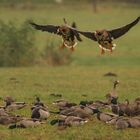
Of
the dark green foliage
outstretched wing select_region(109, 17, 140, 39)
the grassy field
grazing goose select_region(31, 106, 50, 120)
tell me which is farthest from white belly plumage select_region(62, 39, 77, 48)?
the dark green foliage

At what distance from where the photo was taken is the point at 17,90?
1739 cm

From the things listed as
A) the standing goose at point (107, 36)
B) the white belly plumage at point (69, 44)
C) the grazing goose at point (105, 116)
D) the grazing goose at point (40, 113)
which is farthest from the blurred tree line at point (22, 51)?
the standing goose at point (107, 36)

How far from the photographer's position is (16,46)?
26766mm

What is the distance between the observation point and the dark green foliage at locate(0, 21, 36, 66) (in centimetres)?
2659

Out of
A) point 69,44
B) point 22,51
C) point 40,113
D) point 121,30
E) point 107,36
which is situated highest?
point 121,30

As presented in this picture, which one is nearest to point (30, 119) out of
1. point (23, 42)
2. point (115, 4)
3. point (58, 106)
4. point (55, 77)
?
point (58, 106)

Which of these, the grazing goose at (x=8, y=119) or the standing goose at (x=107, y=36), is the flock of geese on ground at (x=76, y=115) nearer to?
the grazing goose at (x=8, y=119)

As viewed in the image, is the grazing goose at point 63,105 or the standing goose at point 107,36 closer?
the standing goose at point 107,36

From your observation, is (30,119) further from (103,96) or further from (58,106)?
(103,96)

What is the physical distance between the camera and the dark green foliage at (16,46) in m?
26.6

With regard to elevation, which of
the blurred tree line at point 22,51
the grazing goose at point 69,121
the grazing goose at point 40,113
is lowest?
the grazing goose at point 69,121

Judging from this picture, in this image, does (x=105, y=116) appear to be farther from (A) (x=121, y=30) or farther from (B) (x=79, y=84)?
(B) (x=79, y=84)

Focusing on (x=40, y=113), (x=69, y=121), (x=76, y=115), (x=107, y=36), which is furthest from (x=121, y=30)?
(x=40, y=113)

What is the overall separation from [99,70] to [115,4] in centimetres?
5554
